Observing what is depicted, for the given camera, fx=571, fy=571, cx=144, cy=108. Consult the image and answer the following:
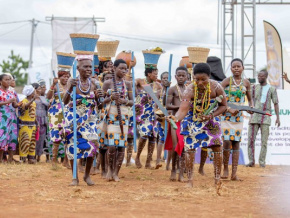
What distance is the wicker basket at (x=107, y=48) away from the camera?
10.1 meters

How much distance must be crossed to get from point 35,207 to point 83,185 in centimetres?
216

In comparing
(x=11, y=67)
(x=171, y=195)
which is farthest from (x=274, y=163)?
(x=11, y=67)

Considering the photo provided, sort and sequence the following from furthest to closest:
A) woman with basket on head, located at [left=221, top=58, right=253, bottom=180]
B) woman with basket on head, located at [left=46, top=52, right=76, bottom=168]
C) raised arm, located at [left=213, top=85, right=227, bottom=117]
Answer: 1. woman with basket on head, located at [left=46, top=52, right=76, bottom=168]
2. woman with basket on head, located at [left=221, top=58, right=253, bottom=180]
3. raised arm, located at [left=213, top=85, right=227, bottom=117]

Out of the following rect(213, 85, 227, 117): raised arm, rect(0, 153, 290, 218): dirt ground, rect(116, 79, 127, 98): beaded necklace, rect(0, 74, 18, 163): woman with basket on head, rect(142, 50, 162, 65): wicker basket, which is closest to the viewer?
rect(0, 153, 290, 218): dirt ground

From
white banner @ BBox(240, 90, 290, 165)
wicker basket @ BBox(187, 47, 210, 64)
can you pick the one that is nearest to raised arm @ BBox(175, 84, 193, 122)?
wicker basket @ BBox(187, 47, 210, 64)

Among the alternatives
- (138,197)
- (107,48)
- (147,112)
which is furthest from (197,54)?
(138,197)

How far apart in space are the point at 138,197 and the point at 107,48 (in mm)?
3800

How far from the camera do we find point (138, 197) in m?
7.06

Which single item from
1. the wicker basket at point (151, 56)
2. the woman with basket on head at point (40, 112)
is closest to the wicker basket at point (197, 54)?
the wicker basket at point (151, 56)

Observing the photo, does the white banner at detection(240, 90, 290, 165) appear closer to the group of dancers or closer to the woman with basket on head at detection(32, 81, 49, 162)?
the group of dancers

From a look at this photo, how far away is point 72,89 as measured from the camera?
26.4ft

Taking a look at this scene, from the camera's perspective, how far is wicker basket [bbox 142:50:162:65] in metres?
11.5

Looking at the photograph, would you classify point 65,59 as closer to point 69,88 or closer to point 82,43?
point 82,43

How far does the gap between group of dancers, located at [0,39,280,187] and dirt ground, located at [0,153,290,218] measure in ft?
1.22
